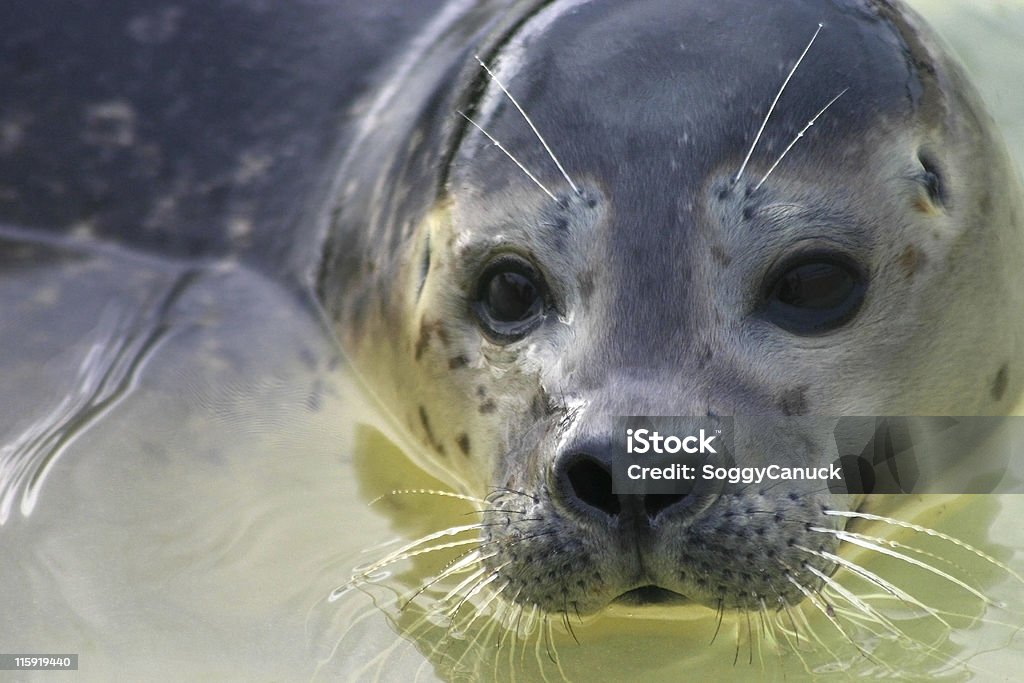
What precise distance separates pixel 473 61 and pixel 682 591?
5.13 feet

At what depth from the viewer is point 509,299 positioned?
3.10 metres

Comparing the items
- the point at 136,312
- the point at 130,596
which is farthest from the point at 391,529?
the point at 136,312

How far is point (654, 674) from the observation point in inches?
115

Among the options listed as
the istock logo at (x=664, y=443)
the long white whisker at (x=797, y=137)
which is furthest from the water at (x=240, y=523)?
the long white whisker at (x=797, y=137)

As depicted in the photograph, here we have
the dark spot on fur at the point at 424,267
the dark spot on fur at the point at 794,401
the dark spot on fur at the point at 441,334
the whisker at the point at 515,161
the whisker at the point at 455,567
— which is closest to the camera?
the dark spot on fur at the point at 794,401

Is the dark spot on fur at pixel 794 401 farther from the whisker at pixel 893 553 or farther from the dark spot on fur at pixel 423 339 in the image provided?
the dark spot on fur at pixel 423 339

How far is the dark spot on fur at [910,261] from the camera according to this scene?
2.97 meters

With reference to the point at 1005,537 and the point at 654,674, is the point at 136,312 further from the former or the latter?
the point at 1005,537

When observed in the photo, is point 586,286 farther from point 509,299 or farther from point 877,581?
point 877,581

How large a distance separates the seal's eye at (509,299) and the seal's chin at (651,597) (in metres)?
0.60

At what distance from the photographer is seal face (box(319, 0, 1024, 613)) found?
106 inches
